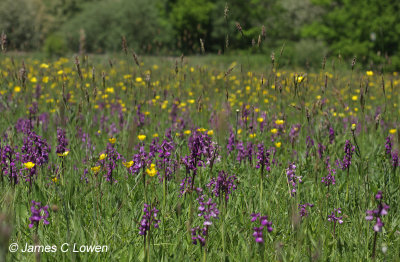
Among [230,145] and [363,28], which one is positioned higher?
[363,28]

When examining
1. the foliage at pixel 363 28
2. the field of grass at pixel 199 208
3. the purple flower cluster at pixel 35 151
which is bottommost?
the field of grass at pixel 199 208

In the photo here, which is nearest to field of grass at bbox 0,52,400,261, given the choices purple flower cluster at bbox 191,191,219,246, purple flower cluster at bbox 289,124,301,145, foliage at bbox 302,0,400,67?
purple flower cluster at bbox 191,191,219,246

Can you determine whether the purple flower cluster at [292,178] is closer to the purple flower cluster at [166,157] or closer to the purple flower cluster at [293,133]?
the purple flower cluster at [293,133]

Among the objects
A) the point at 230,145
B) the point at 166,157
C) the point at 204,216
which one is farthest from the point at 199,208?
the point at 230,145

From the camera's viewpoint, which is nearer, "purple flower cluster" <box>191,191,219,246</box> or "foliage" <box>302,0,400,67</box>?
Answer: "purple flower cluster" <box>191,191,219,246</box>

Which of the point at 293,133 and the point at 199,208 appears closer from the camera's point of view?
the point at 199,208

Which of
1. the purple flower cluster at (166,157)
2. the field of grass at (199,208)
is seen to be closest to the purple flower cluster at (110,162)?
the field of grass at (199,208)

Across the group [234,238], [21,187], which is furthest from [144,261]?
[21,187]

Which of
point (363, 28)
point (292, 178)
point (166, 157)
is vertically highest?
point (363, 28)

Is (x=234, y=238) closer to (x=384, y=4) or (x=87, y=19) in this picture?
(x=384, y=4)

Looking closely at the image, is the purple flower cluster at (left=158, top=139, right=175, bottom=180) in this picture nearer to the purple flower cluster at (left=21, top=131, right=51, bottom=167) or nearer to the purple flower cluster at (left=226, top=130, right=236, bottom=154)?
the purple flower cluster at (left=226, top=130, right=236, bottom=154)

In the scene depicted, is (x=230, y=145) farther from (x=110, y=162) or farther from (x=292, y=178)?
(x=110, y=162)

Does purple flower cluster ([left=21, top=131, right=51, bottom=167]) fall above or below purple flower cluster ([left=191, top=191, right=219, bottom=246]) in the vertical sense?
above

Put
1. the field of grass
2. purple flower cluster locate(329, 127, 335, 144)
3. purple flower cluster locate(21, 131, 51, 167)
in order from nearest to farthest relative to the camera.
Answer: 1. the field of grass
2. purple flower cluster locate(21, 131, 51, 167)
3. purple flower cluster locate(329, 127, 335, 144)
